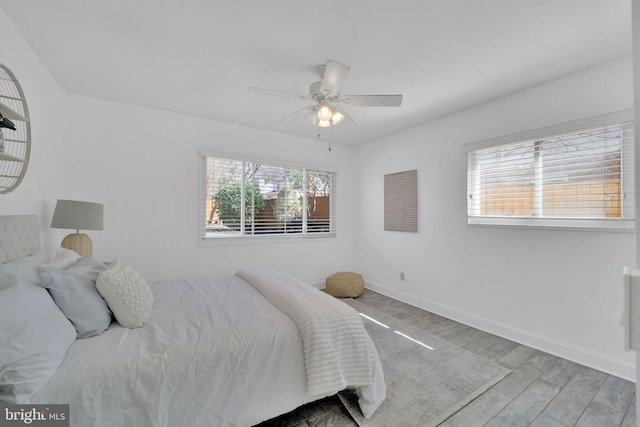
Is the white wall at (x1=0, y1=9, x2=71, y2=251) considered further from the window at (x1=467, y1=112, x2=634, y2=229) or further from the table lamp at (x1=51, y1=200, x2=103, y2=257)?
the window at (x1=467, y1=112, x2=634, y2=229)

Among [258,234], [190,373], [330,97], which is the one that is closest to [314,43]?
[330,97]

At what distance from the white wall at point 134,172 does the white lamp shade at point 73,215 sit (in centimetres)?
15

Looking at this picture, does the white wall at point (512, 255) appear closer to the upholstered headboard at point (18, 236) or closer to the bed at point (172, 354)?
the bed at point (172, 354)

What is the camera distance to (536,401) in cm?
184

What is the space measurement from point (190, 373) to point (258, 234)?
2719 mm

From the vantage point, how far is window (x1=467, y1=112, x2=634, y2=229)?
7.02 ft

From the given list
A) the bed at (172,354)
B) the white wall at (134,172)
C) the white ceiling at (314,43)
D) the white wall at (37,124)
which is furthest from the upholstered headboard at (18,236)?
the white ceiling at (314,43)

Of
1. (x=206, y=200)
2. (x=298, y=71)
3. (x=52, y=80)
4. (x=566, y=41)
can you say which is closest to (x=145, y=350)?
(x=298, y=71)

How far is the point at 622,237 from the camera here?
2.11 m

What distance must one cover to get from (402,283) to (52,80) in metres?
4.64

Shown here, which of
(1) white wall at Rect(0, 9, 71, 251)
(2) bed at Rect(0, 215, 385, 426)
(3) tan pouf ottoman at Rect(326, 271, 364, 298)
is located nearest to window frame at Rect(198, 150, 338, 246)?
(3) tan pouf ottoman at Rect(326, 271, 364, 298)

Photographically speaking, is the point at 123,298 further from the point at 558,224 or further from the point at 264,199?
the point at 558,224

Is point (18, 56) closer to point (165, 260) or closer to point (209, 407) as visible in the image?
point (165, 260)

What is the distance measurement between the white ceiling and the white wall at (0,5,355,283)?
1.02ft
